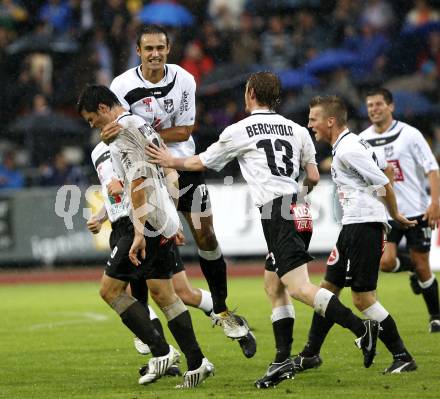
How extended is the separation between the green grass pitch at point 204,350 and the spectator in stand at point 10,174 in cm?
557

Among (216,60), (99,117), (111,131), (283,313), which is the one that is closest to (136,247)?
(111,131)

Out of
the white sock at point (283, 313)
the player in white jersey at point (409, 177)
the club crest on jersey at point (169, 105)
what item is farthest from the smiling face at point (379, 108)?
the white sock at point (283, 313)

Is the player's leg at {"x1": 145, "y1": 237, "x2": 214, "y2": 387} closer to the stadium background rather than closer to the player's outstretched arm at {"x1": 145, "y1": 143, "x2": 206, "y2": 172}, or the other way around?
the player's outstretched arm at {"x1": 145, "y1": 143, "x2": 206, "y2": 172}

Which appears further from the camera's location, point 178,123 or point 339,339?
point 339,339

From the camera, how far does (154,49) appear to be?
858cm

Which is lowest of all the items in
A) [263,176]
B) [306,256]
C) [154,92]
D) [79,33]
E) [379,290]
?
[379,290]

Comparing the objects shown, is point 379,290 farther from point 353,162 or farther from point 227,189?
point 353,162

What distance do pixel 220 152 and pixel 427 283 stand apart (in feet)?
13.3

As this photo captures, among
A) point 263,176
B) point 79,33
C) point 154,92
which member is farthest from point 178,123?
point 79,33

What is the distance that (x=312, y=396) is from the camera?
6.89 metres

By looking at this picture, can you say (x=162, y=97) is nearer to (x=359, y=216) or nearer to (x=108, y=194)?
(x=108, y=194)

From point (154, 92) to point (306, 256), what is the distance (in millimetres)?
2231

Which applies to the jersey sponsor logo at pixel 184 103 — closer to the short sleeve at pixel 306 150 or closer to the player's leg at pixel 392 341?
the short sleeve at pixel 306 150

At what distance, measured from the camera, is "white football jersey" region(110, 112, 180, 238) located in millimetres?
7316
